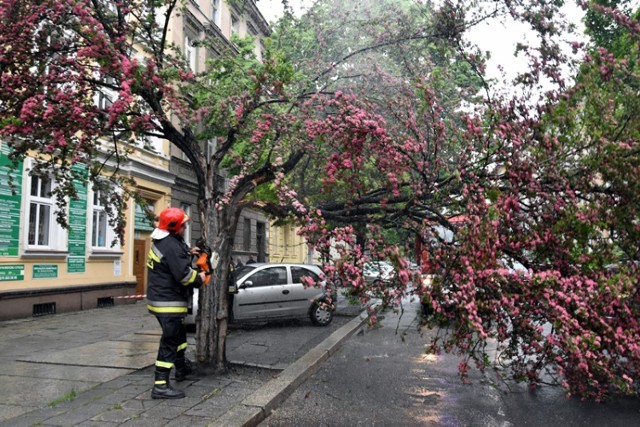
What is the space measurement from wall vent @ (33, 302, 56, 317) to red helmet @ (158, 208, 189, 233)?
9108 millimetres

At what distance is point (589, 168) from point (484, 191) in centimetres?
105

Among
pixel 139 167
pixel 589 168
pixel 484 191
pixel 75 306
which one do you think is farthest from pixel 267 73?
pixel 139 167

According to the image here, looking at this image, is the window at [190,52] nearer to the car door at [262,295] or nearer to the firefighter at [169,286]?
the car door at [262,295]

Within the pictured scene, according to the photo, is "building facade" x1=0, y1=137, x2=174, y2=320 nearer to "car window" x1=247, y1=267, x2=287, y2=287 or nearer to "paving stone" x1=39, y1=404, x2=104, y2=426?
"car window" x1=247, y1=267, x2=287, y2=287

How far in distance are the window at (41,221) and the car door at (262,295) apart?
5174 millimetres

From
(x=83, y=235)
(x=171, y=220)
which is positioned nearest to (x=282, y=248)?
(x=83, y=235)

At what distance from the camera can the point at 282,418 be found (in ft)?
18.0

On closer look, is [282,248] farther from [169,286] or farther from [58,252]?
[169,286]

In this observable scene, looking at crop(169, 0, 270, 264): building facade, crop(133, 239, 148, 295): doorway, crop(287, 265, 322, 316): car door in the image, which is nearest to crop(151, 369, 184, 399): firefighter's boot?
crop(287, 265, 322, 316): car door

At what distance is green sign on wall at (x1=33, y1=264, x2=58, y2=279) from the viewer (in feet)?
43.3

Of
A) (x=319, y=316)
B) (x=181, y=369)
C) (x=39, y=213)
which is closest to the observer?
(x=181, y=369)

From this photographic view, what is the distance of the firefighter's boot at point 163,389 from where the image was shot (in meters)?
5.61

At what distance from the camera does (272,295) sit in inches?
486

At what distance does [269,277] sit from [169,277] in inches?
268
